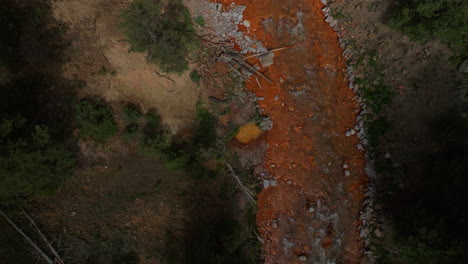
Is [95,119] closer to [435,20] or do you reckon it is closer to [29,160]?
[29,160]

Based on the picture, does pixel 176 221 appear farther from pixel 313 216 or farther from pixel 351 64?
pixel 351 64

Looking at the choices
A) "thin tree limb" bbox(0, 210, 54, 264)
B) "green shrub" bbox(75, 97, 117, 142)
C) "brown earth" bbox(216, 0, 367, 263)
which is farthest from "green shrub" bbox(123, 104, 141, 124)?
"thin tree limb" bbox(0, 210, 54, 264)

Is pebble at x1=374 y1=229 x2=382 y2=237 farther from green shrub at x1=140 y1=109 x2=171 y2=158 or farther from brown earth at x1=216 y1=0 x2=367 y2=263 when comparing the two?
green shrub at x1=140 y1=109 x2=171 y2=158

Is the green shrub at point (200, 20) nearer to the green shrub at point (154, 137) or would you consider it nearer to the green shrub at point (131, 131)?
the green shrub at point (154, 137)

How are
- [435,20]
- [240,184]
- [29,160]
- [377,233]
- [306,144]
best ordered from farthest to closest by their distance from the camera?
[306,144] → [240,184] → [377,233] → [435,20] → [29,160]

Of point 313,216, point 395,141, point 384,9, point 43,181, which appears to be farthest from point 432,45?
point 43,181

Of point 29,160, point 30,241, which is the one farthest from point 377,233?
point 30,241
